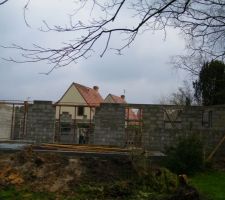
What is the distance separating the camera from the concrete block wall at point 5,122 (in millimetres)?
28983

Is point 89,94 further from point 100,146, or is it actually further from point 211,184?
point 211,184

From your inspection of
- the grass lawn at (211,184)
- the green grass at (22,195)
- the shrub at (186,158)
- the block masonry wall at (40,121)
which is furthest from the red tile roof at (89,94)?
the green grass at (22,195)

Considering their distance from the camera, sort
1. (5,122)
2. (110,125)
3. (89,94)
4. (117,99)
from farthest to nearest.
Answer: (117,99), (89,94), (5,122), (110,125)

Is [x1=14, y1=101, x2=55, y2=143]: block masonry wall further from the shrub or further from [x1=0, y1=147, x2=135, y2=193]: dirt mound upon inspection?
[x1=0, y1=147, x2=135, y2=193]: dirt mound

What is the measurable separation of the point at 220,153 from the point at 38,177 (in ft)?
36.4

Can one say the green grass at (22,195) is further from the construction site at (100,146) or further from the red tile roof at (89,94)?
the red tile roof at (89,94)

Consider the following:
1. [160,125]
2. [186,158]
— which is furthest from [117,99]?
[186,158]

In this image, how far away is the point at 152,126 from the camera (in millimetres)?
23297

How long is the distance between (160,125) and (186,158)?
6443 millimetres

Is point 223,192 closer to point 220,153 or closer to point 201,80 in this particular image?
point 220,153

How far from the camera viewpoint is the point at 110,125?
23906mm

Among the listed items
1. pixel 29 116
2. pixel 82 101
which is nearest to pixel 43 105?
pixel 29 116

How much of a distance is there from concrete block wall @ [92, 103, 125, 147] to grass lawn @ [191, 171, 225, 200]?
7279 mm

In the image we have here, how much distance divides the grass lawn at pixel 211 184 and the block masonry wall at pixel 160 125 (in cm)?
550
